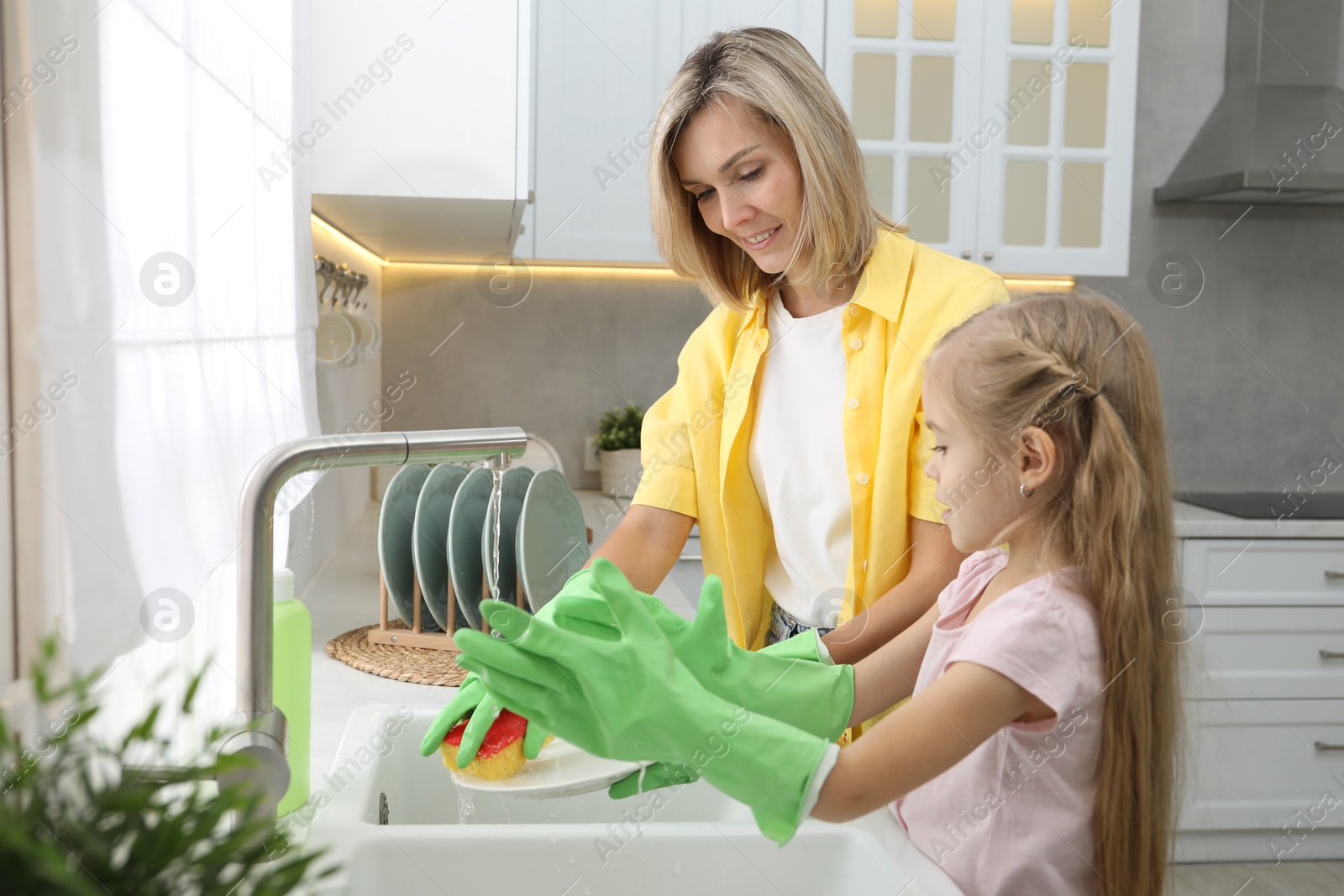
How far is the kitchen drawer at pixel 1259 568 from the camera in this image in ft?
7.55

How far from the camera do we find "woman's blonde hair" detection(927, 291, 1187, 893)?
2.31ft

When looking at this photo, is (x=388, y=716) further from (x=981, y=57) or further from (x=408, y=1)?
(x=981, y=57)

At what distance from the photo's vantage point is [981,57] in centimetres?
241

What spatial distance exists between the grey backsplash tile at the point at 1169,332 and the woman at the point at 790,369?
1.63 meters

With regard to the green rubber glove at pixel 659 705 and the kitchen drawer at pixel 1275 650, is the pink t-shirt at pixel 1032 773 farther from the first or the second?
the kitchen drawer at pixel 1275 650

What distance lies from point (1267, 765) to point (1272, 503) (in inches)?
25.6

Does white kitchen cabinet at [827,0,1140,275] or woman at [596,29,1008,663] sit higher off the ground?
white kitchen cabinet at [827,0,1140,275]

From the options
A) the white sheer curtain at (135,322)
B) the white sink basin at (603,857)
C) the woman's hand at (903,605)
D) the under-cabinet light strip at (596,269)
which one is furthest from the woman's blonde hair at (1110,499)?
the under-cabinet light strip at (596,269)

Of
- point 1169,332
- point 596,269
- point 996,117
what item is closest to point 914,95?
point 996,117

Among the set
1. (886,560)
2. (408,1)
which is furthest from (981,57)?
(886,560)

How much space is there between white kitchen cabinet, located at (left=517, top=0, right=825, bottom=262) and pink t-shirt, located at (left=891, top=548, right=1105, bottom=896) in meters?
1.84

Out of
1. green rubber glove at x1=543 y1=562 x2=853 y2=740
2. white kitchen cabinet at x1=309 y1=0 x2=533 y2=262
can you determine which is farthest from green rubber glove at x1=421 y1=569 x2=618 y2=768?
white kitchen cabinet at x1=309 y1=0 x2=533 y2=262

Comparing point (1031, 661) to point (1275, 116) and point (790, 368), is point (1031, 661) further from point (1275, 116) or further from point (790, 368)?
point (1275, 116)

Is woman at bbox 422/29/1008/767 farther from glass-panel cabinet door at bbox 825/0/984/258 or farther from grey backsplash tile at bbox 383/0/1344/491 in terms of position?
grey backsplash tile at bbox 383/0/1344/491
